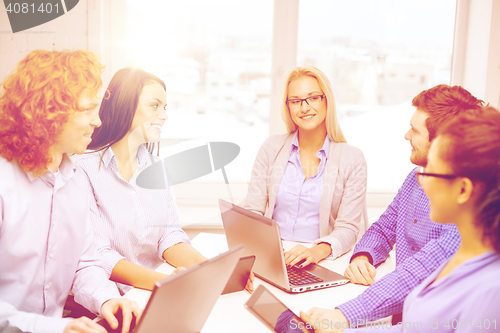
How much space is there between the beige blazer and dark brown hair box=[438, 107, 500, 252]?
97 centimetres

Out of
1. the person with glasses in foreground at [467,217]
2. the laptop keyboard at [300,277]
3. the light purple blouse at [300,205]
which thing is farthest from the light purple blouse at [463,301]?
the light purple blouse at [300,205]

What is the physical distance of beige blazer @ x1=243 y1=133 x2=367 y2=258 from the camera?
1790mm

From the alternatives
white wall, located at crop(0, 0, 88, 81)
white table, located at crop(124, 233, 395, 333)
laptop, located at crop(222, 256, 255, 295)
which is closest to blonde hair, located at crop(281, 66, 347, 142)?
white table, located at crop(124, 233, 395, 333)

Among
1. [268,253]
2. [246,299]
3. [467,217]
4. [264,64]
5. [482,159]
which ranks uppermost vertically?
[264,64]

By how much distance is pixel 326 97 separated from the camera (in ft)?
6.38

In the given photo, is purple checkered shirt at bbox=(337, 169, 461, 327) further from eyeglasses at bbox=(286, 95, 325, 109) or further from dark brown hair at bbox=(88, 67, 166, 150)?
dark brown hair at bbox=(88, 67, 166, 150)

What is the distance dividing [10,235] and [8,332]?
9.5 inches

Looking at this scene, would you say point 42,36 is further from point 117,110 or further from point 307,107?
point 307,107

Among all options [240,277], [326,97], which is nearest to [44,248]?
[240,277]

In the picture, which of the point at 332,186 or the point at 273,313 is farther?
the point at 332,186

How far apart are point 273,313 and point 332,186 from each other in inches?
36.6

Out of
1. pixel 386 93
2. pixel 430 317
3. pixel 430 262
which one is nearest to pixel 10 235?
pixel 430 317

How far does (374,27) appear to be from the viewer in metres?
2.71

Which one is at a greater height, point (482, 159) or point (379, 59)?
point (379, 59)
